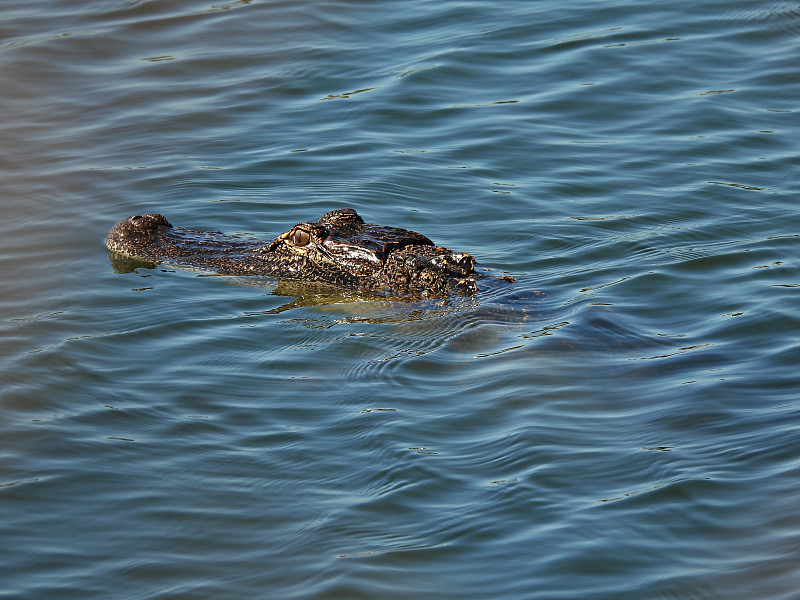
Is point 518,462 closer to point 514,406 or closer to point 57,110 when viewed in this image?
point 514,406

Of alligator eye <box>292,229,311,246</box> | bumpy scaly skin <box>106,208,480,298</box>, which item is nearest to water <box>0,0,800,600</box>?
bumpy scaly skin <box>106,208,480,298</box>

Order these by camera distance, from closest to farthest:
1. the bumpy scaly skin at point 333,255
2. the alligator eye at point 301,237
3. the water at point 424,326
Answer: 1. the water at point 424,326
2. the bumpy scaly skin at point 333,255
3. the alligator eye at point 301,237

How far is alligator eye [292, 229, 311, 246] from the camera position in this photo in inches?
288

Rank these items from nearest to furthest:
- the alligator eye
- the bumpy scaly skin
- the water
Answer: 1. the water
2. the bumpy scaly skin
3. the alligator eye

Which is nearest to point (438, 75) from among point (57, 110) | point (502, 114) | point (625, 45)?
point (502, 114)

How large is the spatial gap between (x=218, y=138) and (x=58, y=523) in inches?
270

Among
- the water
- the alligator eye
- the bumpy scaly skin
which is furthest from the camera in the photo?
the alligator eye

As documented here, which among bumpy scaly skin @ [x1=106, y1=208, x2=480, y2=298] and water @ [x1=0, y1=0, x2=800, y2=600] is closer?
water @ [x1=0, y1=0, x2=800, y2=600]

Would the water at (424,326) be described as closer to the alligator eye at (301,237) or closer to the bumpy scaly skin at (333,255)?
the bumpy scaly skin at (333,255)

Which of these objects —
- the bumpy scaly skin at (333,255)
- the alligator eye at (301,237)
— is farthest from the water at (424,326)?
the alligator eye at (301,237)

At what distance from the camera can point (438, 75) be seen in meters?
12.0

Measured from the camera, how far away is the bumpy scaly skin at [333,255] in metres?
7.07

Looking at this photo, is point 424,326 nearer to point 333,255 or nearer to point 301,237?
point 333,255

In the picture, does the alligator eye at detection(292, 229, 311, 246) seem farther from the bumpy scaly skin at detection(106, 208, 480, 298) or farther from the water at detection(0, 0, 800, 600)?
the water at detection(0, 0, 800, 600)
